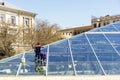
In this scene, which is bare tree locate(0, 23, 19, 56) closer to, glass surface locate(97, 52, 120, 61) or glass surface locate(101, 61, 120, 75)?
glass surface locate(97, 52, 120, 61)

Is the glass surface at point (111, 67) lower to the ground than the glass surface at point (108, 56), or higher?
lower

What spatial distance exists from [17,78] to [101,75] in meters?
3.93

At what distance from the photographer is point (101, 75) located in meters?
17.0

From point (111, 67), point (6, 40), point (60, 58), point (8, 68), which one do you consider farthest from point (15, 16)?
point (111, 67)

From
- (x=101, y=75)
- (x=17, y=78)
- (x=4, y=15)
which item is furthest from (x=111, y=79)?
(x=4, y=15)

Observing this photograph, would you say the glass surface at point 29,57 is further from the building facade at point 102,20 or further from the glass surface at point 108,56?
the building facade at point 102,20

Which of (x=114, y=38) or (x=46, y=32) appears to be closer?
(x=114, y=38)

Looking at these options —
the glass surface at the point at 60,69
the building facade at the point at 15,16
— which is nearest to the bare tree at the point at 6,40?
the building facade at the point at 15,16

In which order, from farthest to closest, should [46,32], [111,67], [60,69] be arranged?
1. [46,32]
2. [111,67]
3. [60,69]

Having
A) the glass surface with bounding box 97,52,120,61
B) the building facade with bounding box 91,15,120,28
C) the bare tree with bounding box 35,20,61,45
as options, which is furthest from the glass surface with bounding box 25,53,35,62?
the building facade with bounding box 91,15,120,28

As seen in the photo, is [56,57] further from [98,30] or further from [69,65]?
[98,30]

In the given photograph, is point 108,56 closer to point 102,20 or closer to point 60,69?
point 60,69

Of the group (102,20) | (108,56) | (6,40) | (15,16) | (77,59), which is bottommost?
(77,59)

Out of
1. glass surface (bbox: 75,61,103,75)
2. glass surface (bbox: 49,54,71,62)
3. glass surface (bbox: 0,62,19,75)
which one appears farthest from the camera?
glass surface (bbox: 49,54,71,62)
